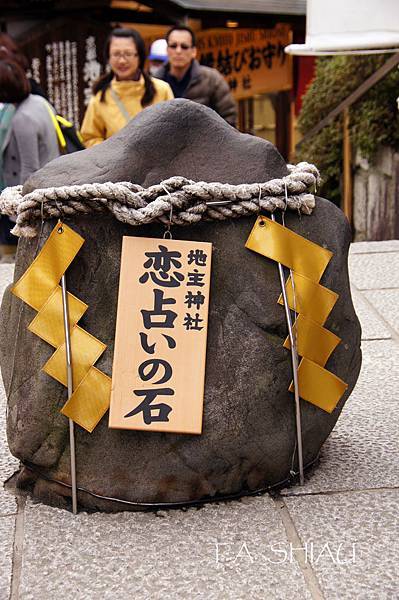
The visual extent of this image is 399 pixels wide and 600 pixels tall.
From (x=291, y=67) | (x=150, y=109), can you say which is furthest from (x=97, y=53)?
(x=150, y=109)

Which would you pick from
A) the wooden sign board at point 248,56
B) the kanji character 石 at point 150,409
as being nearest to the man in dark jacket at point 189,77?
the kanji character 石 at point 150,409

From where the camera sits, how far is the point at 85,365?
2455 mm

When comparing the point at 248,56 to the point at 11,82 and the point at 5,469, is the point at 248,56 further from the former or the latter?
the point at 5,469

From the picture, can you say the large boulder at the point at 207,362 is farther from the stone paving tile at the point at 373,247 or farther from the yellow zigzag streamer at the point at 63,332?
the stone paving tile at the point at 373,247

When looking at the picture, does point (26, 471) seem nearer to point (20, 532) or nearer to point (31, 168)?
point (20, 532)

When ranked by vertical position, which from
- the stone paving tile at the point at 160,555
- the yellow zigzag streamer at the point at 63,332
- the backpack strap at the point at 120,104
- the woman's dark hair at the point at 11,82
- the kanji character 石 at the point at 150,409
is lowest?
the stone paving tile at the point at 160,555

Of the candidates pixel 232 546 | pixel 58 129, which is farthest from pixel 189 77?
pixel 232 546

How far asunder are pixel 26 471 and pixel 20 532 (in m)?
0.29

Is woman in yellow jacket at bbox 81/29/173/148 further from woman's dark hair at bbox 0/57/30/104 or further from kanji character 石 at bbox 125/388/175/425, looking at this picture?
kanji character 石 at bbox 125/388/175/425

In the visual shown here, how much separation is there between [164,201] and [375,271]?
317 cm

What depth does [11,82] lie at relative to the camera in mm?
5398

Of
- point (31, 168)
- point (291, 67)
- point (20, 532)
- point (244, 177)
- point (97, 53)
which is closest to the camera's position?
point (20, 532)

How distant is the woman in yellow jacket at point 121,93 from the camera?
5.67 metres

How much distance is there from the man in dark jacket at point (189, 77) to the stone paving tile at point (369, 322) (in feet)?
7.45
